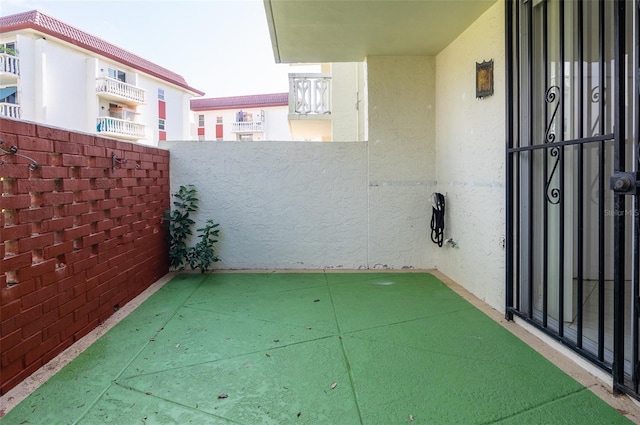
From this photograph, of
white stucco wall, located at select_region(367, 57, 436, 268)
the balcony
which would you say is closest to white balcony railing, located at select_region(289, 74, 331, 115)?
the balcony

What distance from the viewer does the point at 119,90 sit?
19500 mm

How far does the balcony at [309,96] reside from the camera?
7734 mm

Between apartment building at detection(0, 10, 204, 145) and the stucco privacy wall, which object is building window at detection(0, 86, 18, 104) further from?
the stucco privacy wall

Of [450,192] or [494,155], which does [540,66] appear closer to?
[494,155]

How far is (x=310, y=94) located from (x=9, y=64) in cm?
1428

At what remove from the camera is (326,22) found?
4.12 m

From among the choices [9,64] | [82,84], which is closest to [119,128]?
[82,84]

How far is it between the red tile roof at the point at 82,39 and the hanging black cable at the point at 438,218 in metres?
17.2

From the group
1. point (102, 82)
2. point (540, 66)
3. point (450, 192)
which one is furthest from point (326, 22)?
point (102, 82)

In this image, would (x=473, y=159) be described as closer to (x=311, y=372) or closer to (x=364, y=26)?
(x=364, y=26)

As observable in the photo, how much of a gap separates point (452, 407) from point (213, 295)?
2894 millimetres

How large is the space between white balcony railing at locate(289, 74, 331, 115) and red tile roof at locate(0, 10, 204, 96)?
1333 centimetres

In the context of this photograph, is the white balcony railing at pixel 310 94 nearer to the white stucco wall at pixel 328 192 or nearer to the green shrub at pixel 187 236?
the white stucco wall at pixel 328 192

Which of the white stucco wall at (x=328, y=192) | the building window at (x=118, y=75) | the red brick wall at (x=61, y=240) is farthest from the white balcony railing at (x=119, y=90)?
the red brick wall at (x=61, y=240)
